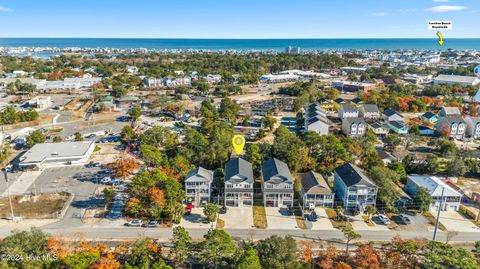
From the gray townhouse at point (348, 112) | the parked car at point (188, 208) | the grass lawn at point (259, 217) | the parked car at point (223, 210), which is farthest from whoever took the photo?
the gray townhouse at point (348, 112)

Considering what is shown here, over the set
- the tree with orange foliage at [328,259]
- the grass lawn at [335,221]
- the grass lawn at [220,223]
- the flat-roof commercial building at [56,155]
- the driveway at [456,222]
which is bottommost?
the driveway at [456,222]

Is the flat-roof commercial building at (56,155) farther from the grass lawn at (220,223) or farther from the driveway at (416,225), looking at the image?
the driveway at (416,225)

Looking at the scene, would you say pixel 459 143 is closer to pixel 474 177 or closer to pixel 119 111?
pixel 474 177

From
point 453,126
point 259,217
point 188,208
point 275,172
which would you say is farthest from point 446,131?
point 188,208

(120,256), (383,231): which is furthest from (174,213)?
(383,231)

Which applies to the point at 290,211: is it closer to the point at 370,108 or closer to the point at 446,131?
the point at 446,131

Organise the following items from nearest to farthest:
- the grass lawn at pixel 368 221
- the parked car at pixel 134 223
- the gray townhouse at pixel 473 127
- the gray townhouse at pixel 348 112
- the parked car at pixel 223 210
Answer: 1. the parked car at pixel 134 223
2. the grass lawn at pixel 368 221
3. the parked car at pixel 223 210
4. the gray townhouse at pixel 473 127
5. the gray townhouse at pixel 348 112

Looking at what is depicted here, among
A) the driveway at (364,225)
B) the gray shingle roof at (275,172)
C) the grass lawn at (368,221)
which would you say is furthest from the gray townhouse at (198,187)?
the grass lawn at (368,221)
